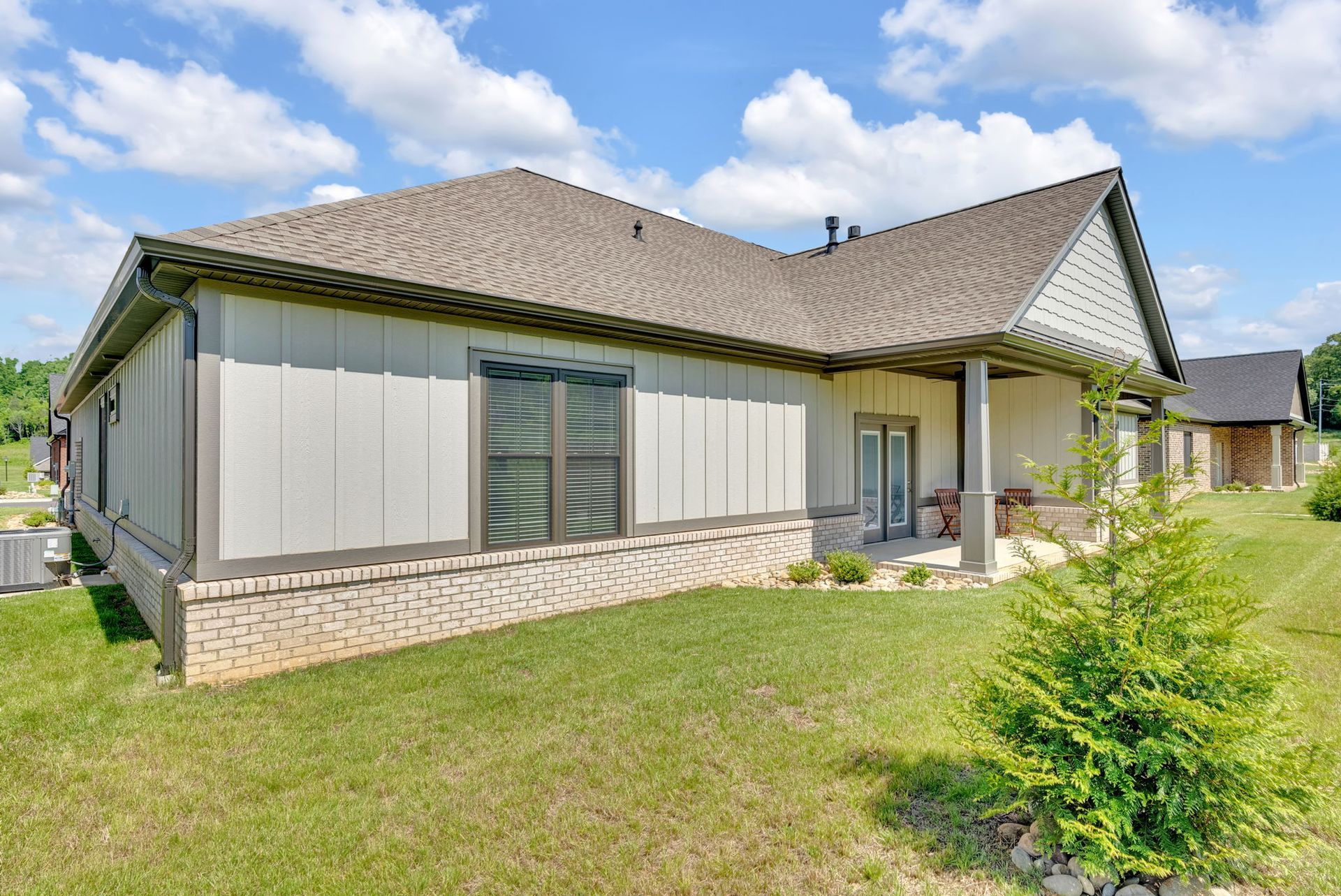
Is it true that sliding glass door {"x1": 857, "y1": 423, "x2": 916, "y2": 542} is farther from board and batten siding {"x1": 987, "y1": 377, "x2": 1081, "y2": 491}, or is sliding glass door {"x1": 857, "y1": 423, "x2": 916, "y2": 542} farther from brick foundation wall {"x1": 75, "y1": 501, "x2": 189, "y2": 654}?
brick foundation wall {"x1": 75, "y1": 501, "x2": 189, "y2": 654}

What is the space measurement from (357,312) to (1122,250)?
13.6 meters

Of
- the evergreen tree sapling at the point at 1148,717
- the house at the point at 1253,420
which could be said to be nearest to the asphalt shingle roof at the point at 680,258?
the evergreen tree sapling at the point at 1148,717

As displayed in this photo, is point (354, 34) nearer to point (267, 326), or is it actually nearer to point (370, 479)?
point (267, 326)

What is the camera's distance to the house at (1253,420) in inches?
1025

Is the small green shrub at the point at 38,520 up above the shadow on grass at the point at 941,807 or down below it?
above

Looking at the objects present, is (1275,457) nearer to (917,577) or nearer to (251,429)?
(917,577)

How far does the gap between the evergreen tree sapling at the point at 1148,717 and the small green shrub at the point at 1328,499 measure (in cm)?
1785

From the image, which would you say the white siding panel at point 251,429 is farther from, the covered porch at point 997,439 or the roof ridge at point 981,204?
the roof ridge at point 981,204

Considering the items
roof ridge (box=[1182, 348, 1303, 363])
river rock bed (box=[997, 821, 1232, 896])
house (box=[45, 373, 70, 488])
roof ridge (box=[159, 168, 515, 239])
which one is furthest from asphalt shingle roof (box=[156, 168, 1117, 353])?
roof ridge (box=[1182, 348, 1303, 363])

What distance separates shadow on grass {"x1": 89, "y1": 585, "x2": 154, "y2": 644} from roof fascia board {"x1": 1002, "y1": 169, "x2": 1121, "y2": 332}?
10354 mm

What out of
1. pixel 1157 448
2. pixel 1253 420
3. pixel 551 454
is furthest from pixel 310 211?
pixel 1253 420

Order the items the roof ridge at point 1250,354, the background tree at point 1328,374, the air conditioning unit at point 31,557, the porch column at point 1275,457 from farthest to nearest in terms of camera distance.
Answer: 1. the background tree at point 1328,374
2. the roof ridge at point 1250,354
3. the porch column at point 1275,457
4. the air conditioning unit at point 31,557

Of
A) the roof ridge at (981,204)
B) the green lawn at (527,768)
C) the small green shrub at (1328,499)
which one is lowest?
the green lawn at (527,768)

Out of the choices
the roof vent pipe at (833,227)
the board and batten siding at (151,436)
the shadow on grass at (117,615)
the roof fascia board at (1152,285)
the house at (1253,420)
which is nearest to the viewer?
the board and batten siding at (151,436)
